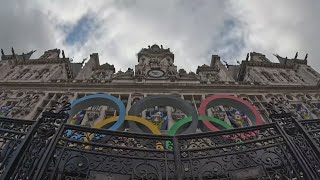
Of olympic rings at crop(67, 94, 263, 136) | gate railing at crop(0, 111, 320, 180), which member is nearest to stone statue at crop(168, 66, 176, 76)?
olympic rings at crop(67, 94, 263, 136)

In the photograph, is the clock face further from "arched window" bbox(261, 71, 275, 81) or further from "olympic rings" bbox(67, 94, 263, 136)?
"arched window" bbox(261, 71, 275, 81)

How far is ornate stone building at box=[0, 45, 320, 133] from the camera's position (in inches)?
688

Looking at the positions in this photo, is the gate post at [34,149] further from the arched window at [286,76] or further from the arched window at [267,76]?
the arched window at [286,76]

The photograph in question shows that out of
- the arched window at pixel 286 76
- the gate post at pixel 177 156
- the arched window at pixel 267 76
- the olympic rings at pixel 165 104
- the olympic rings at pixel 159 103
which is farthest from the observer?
the arched window at pixel 286 76

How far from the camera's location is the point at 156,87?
20188 mm

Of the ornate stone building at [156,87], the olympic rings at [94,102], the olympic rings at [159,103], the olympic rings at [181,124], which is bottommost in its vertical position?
the olympic rings at [181,124]

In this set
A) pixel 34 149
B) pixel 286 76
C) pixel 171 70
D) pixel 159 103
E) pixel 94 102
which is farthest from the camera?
pixel 286 76

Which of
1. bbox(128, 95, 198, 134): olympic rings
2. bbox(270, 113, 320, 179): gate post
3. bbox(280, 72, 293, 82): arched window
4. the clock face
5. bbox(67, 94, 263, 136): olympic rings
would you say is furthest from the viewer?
bbox(280, 72, 293, 82): arched window

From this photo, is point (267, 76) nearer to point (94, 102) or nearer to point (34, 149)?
point (94, 102)

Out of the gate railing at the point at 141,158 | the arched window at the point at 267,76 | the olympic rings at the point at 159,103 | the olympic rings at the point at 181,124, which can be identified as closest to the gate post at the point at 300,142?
the gate railing at the point at 141,158

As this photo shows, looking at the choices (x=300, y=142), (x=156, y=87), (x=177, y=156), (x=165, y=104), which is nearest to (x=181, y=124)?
(x=165, y=104)

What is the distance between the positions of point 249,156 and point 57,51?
30.6 m

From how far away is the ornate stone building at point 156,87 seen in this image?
17469 millimetres

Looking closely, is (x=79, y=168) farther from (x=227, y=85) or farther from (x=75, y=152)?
(x=227, y=85)
